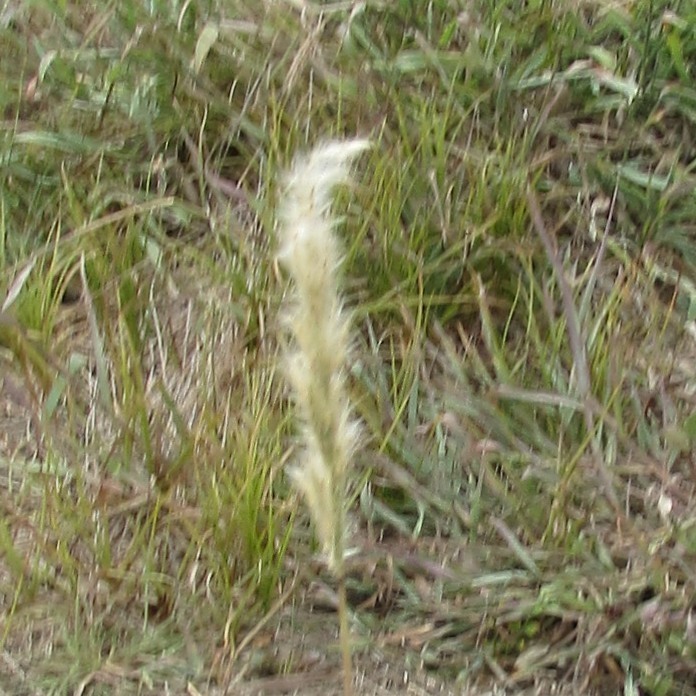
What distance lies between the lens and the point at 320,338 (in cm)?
62

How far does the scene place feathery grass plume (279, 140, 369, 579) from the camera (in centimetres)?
60

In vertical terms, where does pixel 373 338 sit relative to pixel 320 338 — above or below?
below

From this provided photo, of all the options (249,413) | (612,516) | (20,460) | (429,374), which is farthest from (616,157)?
(20,460)

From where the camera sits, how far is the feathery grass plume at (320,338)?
60cm

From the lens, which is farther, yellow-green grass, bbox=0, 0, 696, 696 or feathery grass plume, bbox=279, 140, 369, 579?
yellow-green grass, bbox=0, 0, 696, 696

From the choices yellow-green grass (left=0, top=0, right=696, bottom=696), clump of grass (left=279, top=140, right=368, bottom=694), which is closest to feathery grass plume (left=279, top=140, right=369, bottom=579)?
clump of grass (left=279, top=140, right=368, bottom=694)

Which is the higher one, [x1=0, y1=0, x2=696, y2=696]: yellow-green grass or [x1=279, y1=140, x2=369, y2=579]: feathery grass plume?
[x1=279, y1=140, x2=369, y2=579]: feathery grass plume

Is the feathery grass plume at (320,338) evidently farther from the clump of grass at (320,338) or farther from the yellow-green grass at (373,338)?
the yellow-green grass at (373,338)

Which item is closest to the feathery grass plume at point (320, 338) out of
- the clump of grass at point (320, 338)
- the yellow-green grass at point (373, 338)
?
the clump of grass at point (320, 338)

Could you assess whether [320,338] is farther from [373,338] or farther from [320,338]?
[373,338]

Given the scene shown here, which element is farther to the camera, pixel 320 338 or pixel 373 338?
pixel 373 338

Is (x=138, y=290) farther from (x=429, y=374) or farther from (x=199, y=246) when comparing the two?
(x=429, y=374)

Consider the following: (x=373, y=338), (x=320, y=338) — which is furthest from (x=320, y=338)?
(x=373, y=338)

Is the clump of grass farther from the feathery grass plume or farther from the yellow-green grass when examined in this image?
the yellow-green grass
